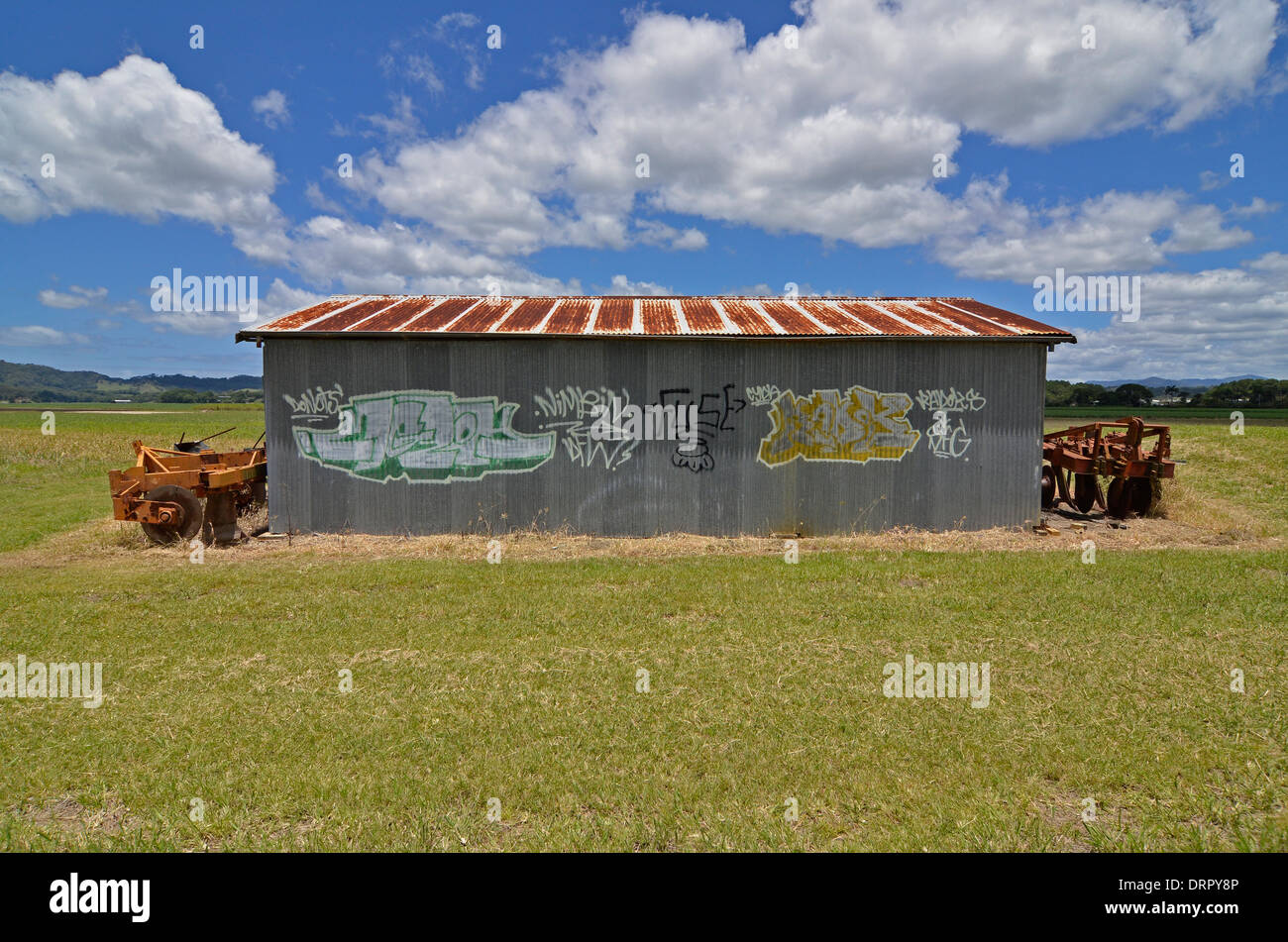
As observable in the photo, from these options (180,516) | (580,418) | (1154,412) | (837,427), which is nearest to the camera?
(180,516)

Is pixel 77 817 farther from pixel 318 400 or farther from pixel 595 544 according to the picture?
pixel 318 400

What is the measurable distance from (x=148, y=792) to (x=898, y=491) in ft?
40.2

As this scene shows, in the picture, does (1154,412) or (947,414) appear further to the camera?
(1154,412)

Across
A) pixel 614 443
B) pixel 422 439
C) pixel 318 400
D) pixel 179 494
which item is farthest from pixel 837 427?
pixel 179 494

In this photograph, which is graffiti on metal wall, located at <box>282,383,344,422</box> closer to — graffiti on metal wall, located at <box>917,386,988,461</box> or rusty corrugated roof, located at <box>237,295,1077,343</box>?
rusty corrugated roof, located at <box>237,295,1077,343</box>

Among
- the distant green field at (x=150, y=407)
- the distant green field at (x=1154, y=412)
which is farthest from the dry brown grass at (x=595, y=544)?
the distant green field at (x=150, y=407)

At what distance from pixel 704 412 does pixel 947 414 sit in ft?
15.8

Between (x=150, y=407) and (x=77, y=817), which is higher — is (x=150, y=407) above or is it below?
above

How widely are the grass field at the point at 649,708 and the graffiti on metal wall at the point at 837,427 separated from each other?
10.3ft

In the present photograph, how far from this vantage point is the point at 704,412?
13.0m

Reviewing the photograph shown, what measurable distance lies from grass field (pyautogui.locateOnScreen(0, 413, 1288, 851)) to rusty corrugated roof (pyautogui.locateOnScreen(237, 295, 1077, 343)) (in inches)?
185

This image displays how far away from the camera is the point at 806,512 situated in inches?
518

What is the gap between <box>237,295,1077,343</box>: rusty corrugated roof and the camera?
12.8 m
